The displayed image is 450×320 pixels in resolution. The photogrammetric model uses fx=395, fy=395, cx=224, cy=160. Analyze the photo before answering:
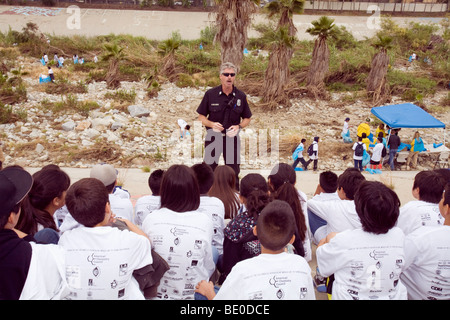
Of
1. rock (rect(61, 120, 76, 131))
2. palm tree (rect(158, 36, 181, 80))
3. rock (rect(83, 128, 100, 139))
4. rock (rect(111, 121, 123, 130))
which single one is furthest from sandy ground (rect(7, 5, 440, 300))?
rock (rect(83, 128, 100, 139))

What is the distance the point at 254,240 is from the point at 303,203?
3.23ft

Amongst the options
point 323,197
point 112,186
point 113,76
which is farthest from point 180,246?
point 113,76

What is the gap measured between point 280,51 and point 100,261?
34.3 ft

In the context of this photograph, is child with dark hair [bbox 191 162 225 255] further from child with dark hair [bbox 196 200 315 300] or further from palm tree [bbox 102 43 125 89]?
palm tree [bbox 102 43 125 89]

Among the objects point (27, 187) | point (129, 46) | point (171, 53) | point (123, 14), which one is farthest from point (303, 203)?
point (123, 14)

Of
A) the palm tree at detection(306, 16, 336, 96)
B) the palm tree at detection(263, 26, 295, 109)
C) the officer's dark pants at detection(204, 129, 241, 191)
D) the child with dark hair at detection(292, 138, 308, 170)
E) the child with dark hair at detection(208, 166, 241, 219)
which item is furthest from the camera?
the palm tree at detection(306, 16, 336, 96)

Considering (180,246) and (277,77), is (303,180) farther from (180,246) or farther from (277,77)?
(277,77)

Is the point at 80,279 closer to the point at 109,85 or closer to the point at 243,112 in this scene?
the point at 243,112

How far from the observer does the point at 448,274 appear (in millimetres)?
2717

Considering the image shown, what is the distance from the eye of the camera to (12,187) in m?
2.37

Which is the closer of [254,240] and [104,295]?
[104,295]

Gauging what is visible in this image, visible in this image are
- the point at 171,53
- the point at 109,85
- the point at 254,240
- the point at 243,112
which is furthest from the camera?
the point at 171,53

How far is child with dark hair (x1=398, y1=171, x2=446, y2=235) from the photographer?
3277 millimetres

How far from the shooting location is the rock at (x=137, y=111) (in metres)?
11.1
